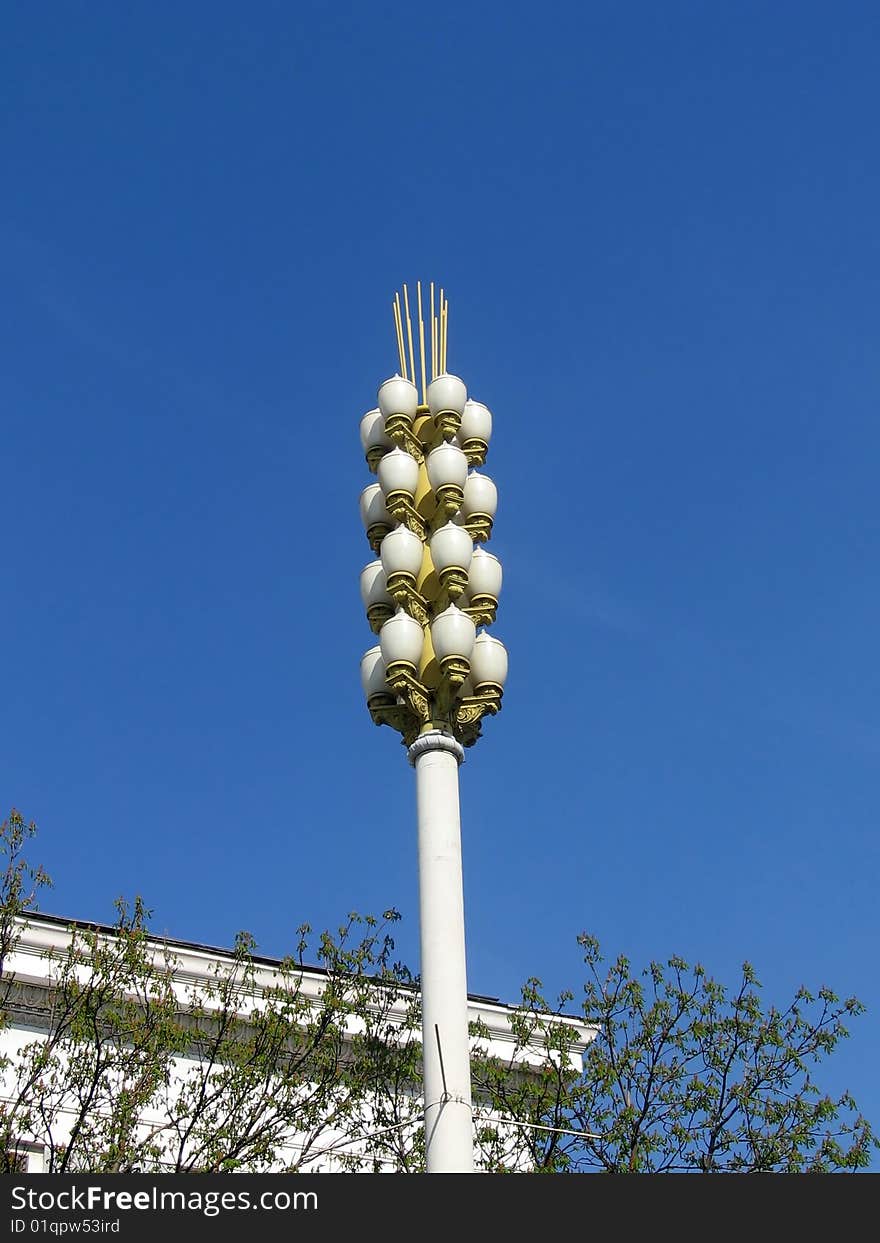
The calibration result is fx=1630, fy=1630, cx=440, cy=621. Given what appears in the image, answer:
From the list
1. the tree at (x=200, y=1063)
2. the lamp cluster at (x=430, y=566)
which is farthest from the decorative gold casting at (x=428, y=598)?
the tree at (x=200, y=1063)

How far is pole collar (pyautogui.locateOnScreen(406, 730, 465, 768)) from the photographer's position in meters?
13.2

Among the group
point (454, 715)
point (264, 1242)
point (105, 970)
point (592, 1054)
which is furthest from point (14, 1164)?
point (592, 1054)

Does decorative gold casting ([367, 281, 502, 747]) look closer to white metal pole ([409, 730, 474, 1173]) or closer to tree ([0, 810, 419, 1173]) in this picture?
white metal pole ([409, 730, 474, 1173])

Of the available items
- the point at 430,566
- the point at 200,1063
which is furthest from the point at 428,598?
the point at 200,1063

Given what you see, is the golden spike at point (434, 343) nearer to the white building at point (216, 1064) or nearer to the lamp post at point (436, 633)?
the lamp post at point (436, 633)

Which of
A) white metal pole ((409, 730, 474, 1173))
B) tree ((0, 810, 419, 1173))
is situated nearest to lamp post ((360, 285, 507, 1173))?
white metal pole ((409, 730, 474, 1173))

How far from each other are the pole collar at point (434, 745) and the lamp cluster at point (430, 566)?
121 millimetres

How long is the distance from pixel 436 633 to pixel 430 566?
3.01 feet

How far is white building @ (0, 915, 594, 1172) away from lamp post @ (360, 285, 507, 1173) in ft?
12.4

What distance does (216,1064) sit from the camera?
18.7m

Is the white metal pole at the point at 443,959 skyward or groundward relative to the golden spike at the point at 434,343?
groundward

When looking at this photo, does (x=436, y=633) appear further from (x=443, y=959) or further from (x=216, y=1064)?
(x=216, y=1064)

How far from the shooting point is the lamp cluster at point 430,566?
44.1ft

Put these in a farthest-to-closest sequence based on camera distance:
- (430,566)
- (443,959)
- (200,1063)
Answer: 1. (200,1063)
2. (430,566)
3. (443,959)
